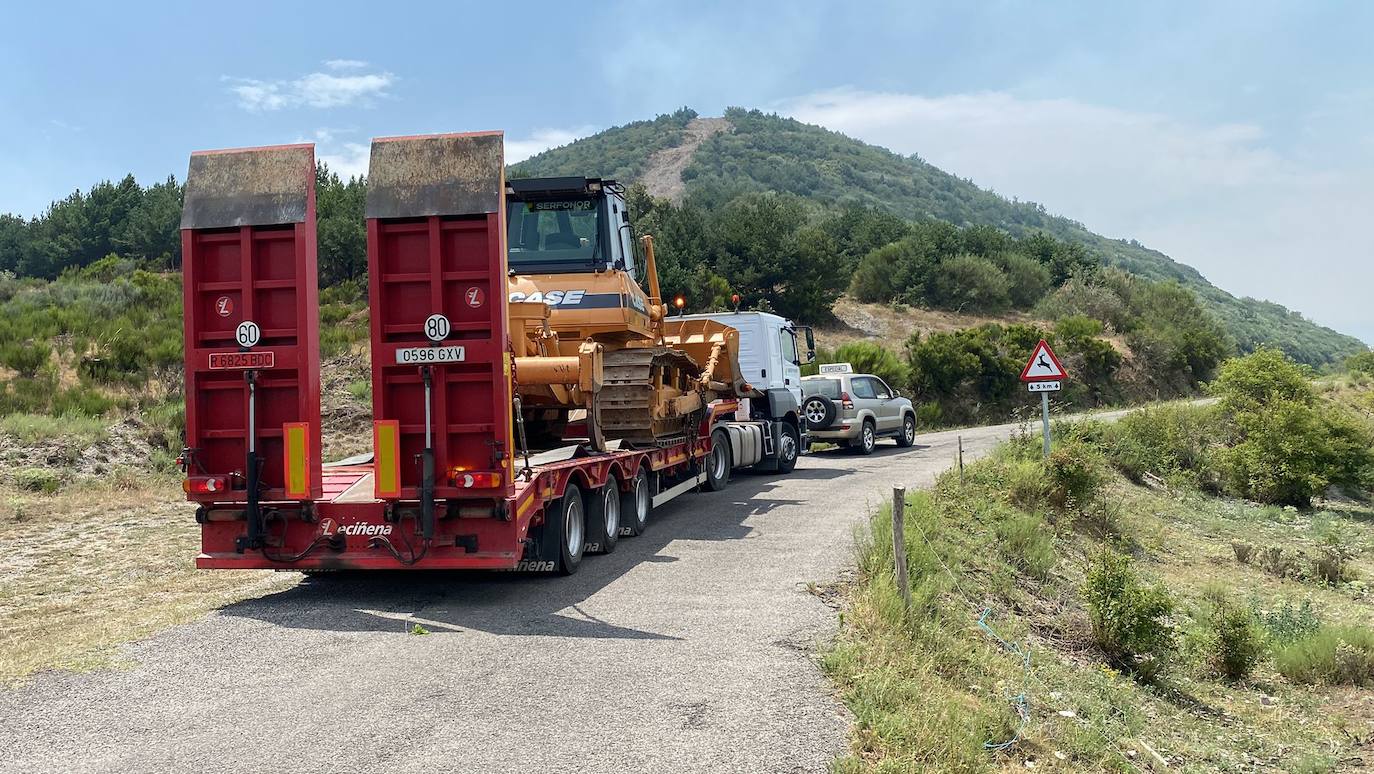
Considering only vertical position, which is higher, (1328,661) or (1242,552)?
(1242,552)

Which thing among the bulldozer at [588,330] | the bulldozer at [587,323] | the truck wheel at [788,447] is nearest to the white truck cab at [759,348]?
the truck wheel at [788,447]

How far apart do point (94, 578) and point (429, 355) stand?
464 centimetres

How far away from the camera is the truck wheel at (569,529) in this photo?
1005cm

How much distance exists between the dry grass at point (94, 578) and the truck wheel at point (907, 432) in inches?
639

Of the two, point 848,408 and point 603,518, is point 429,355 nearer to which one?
point 603,518

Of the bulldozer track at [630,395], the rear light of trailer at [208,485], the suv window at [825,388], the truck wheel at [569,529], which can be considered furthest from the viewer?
the suv window at [825,388]

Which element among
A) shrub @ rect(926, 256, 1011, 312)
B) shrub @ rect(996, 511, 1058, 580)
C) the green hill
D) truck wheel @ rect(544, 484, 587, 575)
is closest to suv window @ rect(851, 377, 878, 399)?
shrub @ rect(996, 511, 1058, 580)

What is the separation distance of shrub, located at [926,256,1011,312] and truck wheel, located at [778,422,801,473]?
118 feet

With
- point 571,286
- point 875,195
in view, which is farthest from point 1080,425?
point 875,195

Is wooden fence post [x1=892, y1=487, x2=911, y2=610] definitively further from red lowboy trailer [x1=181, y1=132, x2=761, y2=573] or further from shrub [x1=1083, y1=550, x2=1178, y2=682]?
shrub [x1=1083, y1=550, x2=1178, y2=682]

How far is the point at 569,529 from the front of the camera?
10344 millimetres

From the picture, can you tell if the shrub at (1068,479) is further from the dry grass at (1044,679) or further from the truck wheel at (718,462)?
the truck wheel at (718,462)

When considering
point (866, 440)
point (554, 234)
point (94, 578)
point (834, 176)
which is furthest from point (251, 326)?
point (834, 176)

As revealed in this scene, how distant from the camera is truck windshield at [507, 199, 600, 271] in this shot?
1373 centimetres
